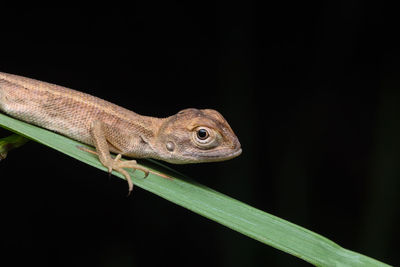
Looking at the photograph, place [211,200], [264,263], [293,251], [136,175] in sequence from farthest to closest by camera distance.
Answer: [264,263], [136,175], [211,200], [293,251]

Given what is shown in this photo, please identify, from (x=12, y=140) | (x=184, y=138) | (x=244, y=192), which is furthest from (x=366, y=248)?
(x=12, y=140)

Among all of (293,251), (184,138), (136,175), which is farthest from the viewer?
(184,138)

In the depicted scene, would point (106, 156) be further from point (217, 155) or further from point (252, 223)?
point (252, 223)

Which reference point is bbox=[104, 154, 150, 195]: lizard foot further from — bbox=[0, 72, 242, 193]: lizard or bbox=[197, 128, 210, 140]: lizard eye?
bbox=[197, 128, 210, 140]: lizard eye

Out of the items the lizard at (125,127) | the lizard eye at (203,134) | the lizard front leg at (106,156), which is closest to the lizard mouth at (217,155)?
the lizard at (125,127)

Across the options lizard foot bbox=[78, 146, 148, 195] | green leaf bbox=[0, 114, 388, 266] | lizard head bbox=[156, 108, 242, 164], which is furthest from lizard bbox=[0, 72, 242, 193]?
green leaf bbox=[0, 114, 388, 266]

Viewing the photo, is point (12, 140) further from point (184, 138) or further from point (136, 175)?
point (184, 138)

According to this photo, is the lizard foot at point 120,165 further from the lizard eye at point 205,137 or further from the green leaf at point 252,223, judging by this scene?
the lizard eye at point 205,137
